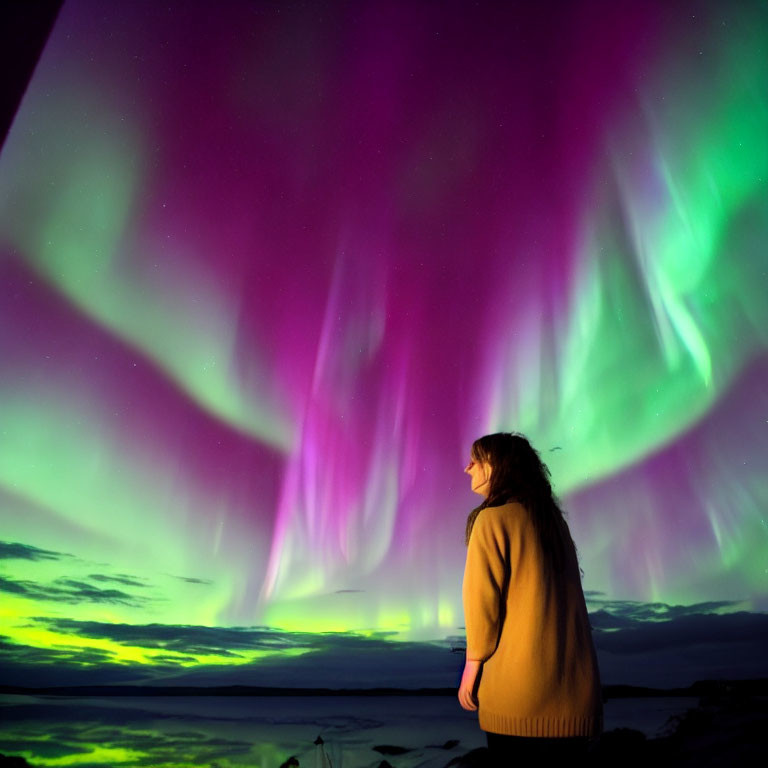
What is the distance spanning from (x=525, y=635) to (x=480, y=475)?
34 cm

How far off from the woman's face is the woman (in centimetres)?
8

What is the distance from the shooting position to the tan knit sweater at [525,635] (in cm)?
107

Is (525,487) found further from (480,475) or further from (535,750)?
(535,750)

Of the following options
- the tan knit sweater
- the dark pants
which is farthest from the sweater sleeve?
the dark pants

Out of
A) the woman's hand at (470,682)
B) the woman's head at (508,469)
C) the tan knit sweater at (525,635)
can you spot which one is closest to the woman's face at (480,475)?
the woman's head at (508,469)

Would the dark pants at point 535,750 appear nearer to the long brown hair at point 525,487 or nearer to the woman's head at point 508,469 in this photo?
the long brown hair at point 525,487

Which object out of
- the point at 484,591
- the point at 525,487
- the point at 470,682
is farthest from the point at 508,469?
the point at 470,682

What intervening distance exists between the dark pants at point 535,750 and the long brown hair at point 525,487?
0.97ft

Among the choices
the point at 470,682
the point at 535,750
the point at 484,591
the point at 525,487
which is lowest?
the point at 535,750

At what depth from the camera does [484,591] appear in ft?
3.69

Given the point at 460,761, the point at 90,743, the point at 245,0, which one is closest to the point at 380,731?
the point at 460,761

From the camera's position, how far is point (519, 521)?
3.82 ft

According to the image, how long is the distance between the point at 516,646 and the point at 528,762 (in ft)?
0.61

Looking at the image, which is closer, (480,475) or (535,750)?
(535,750)
